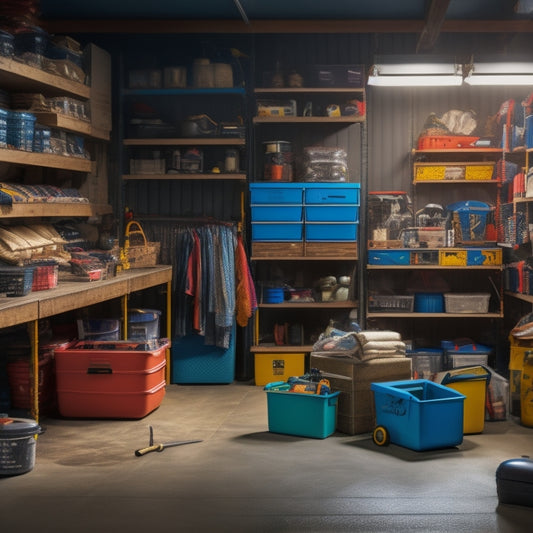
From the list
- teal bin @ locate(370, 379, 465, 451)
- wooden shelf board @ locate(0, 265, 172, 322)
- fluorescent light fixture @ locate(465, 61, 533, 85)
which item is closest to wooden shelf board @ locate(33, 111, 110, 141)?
wooden shelf board @ locate(0, 265, 172, 322)

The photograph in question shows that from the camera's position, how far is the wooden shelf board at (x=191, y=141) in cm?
836

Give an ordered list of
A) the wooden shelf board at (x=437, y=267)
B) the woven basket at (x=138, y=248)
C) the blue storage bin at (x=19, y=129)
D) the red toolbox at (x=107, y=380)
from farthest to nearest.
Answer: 1. the wooden shelf board at (x=437, y=267)
2. the woven basket at (x=138, y=248)
3. the red toolbox at (x=107, y=380)
4. the blue storage bin at (x=19, y=129)

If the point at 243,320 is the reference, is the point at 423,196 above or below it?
above

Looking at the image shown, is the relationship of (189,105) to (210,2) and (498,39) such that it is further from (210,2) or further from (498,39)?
(498,39)

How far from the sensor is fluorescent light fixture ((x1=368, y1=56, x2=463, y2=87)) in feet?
25.0

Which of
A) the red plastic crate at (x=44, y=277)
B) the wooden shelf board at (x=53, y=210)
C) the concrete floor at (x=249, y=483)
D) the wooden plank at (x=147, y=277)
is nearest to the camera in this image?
the concrete floor at (x=249, y=483)

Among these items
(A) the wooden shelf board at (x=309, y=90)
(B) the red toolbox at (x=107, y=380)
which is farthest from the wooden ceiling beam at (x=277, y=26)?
(B) the red toolbox at (x=107, y=380)

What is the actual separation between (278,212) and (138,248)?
4.54ft

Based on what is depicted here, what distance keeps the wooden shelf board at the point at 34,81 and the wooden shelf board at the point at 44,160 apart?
570 mm

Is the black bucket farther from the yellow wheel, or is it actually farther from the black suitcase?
the black suitcase

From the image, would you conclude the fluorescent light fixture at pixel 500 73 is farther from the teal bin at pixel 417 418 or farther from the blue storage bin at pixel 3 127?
the blue storage bin at pixel 3 127

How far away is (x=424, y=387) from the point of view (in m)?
6.02

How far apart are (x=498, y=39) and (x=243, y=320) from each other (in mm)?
3792

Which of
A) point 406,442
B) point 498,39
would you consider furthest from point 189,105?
point 406,442
